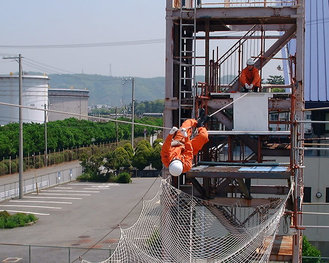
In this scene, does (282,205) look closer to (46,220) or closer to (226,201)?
(226,201)

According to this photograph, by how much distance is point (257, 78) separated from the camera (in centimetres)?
1327

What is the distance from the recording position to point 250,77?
13320 millimetres

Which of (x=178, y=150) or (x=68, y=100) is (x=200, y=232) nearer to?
(x=178, y=150)

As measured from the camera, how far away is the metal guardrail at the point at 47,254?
821 inches

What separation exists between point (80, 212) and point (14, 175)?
662 inches

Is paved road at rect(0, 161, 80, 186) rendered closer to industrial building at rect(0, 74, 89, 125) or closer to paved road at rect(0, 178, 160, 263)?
paved road at rect(0, 178, 160, 263)

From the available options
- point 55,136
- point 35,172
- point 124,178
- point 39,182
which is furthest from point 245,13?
point 55,136

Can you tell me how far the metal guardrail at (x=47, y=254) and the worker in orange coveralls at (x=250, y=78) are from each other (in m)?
9.44

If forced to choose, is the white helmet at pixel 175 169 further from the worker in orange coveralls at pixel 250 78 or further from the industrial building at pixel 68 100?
the industrial building at pixel 68 100

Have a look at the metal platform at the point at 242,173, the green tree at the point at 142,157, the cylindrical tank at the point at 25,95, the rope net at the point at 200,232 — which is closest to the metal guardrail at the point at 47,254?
the rope net at the point at 200,232

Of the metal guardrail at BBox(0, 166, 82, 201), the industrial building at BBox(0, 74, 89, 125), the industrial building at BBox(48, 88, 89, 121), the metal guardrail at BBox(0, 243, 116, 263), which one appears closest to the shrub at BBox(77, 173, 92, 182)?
the metal guardrail at BBox(0, 166, 82, 201)

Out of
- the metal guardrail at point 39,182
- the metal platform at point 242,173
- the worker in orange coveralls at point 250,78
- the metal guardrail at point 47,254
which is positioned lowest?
the metal guardrail at point 47,254

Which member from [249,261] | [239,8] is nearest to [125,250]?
[249,261]

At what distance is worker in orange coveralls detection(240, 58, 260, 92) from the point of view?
13.1m
